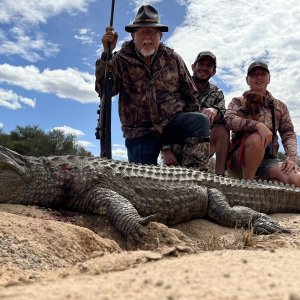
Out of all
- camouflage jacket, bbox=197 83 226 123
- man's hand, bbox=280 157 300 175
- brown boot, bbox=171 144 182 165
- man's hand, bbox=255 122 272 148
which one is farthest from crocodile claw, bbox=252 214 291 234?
camouflage jacket, bbox=197 83 226 123

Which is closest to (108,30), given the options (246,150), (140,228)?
(246,150)

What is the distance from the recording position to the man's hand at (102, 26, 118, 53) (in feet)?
22.9

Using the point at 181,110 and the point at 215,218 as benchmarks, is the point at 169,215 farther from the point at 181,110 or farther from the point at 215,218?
the point at 181,110

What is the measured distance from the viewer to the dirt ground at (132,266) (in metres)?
1.69

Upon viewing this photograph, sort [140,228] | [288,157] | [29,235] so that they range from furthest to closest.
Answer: [288,157]
[140,228]
[29,235]

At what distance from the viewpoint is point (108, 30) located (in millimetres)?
7047

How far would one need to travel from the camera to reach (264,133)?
7184 mm

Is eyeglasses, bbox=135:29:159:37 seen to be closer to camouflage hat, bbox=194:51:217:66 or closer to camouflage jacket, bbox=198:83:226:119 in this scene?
camouflage hat, bbox=194:51:217:66

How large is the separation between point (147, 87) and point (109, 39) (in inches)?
36.9

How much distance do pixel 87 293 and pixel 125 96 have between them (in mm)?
5727

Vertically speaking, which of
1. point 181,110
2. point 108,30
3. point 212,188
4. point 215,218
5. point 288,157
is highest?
point 108,30

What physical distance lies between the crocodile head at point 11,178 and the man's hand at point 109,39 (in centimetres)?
282

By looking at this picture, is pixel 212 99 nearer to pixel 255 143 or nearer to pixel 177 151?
pixel 255 143

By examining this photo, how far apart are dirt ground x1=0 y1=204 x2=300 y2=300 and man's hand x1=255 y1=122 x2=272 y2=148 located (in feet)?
9.56
